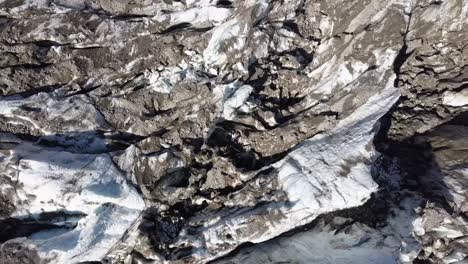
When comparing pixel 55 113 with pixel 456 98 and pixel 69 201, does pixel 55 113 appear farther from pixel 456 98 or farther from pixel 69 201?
pixel 456 98

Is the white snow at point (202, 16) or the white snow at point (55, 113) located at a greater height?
the white snow at point (202, 16)

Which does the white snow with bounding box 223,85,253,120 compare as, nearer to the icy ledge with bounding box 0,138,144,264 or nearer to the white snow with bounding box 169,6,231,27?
the white snow with bounding box 169,6,231,27

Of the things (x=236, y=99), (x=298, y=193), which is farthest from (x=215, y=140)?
(x=298, y=193)

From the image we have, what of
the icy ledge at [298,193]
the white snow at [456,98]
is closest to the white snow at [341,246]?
the icy ledge at [298,193]

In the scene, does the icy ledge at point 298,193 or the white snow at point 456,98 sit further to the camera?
the white snow at point 456,98

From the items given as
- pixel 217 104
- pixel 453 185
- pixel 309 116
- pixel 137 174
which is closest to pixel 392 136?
pixel 453 185

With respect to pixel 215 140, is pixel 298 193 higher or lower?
lower

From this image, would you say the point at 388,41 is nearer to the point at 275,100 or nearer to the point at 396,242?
the point at 275,100

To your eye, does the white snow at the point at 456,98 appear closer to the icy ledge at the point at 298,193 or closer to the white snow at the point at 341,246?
the icy ledge at the point at 298,193
